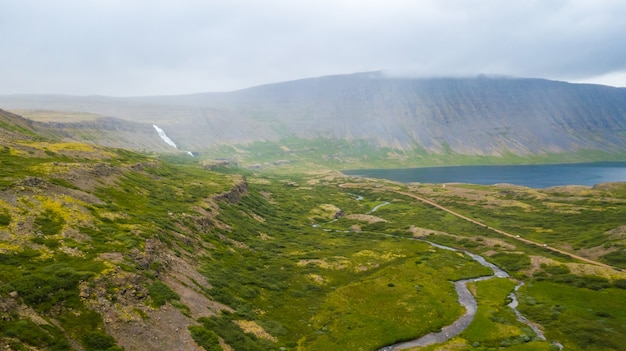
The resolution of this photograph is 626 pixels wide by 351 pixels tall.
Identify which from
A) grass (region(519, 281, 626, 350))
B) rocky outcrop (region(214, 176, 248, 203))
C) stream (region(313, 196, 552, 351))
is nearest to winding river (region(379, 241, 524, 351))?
stream (region(313, 196, 552, 351))

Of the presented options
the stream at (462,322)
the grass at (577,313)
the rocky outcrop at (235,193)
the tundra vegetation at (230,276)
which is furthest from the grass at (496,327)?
the rocky outcrop at (235,193)

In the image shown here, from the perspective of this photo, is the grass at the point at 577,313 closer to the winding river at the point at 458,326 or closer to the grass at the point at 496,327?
the winding river at the point at 458,326

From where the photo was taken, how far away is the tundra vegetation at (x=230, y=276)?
40219 mm

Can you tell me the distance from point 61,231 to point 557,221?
644ft

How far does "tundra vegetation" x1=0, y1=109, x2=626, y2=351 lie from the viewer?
40219 millimetres

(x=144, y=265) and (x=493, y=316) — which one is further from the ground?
(x=144, y=265)

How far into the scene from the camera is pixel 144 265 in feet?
176

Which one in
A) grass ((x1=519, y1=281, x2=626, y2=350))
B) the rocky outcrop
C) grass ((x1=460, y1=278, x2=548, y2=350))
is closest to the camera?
grass ((x1=460, y1=278, x2=548, y2=350))

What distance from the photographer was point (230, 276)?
72.6 meters

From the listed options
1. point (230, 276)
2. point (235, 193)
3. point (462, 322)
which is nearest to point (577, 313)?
point (462, 322)

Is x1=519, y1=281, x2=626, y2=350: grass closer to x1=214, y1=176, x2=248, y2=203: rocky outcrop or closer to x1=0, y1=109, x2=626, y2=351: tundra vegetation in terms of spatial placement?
A: x1=0, y1=109, x2=626, y2=351: tundra vegetation

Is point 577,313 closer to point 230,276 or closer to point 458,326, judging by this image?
point 458,326

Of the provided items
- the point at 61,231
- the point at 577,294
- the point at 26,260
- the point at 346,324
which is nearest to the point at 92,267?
the point at 26,260

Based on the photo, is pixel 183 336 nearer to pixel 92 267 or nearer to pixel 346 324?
pixel 92 267
